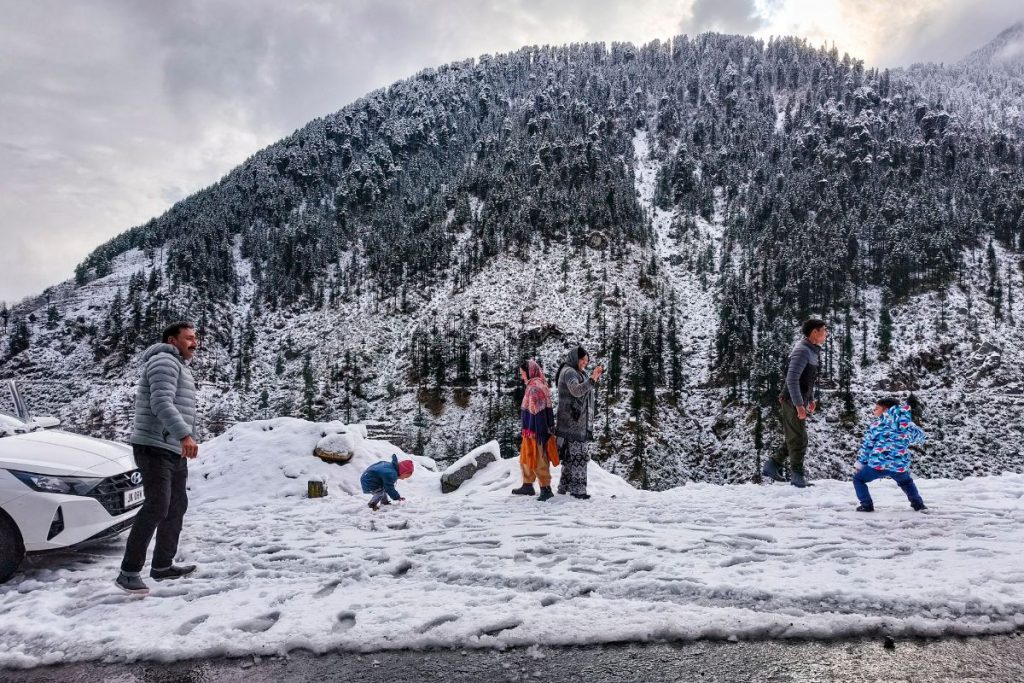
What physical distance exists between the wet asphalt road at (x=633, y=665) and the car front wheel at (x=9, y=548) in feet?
7.49

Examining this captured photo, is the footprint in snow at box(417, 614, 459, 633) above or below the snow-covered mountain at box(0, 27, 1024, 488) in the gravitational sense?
below

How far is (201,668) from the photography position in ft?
11.0

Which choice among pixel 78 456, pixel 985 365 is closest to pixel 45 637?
pixel 78 456

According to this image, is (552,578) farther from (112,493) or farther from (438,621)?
(112,493)

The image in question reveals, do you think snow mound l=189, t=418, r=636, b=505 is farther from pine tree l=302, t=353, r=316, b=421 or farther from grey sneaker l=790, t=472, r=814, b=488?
pine tree l=302, t=353, r=316, b=421

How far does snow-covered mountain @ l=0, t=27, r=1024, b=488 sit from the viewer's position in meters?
72.8

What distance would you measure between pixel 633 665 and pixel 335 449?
29.6 ft

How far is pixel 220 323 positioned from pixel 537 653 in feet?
361

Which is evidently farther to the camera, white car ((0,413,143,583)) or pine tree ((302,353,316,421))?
pine tree ((302,353,316,421))

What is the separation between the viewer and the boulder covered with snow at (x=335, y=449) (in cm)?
1091

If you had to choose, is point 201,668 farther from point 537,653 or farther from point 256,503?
point 256,503

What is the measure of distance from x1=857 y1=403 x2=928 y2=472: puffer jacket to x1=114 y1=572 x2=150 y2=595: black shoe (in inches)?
316

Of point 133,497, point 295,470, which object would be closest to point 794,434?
point 295,470

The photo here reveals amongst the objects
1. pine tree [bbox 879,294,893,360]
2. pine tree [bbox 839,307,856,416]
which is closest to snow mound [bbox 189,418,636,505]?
pine tree [bbox 839,307,856,416]
